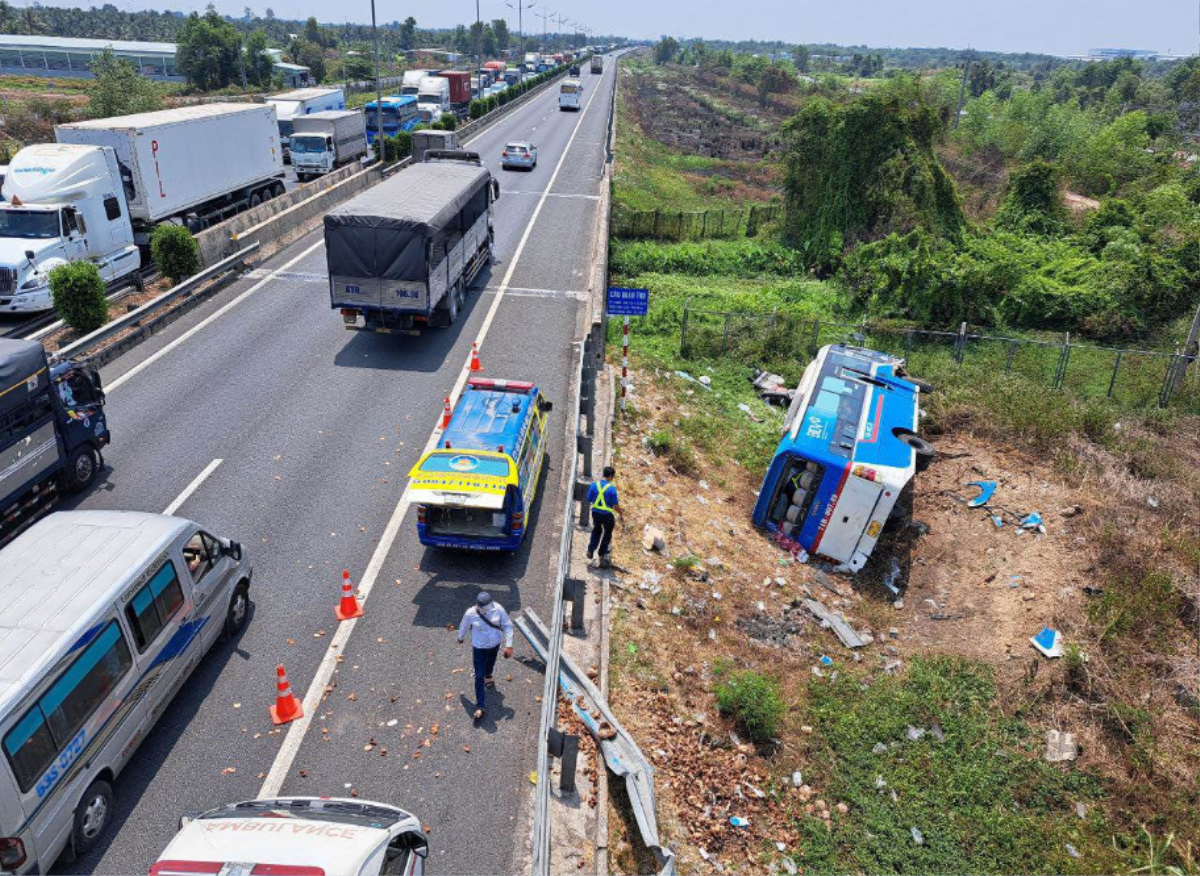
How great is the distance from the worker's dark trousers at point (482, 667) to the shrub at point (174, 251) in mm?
17011

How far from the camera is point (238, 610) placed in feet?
32.4

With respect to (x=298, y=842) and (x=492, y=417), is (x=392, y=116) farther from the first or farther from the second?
(x=298, y=842)

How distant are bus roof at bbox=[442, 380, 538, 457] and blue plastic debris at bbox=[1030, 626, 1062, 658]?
25.9 ft

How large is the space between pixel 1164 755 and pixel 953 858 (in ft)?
10.2

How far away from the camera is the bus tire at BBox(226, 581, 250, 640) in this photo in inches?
380

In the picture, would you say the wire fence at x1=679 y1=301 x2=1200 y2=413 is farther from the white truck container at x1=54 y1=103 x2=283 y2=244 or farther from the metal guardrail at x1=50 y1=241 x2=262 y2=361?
the white truck container at x1=54 y1=103 x2=283 y2=244

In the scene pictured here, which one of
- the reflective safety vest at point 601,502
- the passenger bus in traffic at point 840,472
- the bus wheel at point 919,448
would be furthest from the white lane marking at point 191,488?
the bus wheel at point 919,448

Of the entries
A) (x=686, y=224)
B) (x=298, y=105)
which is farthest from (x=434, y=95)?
(x=686, y=224)

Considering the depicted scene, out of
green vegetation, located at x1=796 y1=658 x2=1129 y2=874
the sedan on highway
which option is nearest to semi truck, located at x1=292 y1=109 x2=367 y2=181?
the sedan on highway

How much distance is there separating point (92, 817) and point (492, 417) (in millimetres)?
6946

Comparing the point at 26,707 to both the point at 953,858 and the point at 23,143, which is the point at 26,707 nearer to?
the point at 953,858

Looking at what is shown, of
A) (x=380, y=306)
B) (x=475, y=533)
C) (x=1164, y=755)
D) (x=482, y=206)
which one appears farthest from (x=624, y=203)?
(x=1164, y=755)

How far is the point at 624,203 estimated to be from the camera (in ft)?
123

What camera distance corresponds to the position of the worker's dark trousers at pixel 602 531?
11125 mm
